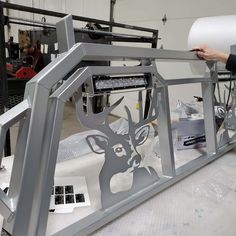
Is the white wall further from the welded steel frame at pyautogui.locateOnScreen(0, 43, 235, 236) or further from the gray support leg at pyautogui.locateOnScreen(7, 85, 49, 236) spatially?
the gray support leg at pyautogui.locateOnScreen(7, 85, 49, 236)

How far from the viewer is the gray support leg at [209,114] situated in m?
1.21

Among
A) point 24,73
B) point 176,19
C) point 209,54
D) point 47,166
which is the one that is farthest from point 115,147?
point 176,19

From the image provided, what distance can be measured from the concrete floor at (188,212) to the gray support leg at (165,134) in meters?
0.09

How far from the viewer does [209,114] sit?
124 cm

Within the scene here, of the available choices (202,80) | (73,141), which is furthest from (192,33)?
(73,141)

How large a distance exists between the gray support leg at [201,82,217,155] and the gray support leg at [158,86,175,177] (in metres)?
0.36

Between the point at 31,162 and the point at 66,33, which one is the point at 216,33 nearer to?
the point at 66,33

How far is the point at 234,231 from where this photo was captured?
793mm

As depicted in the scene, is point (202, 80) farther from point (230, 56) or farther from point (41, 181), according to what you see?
point (41, 181)

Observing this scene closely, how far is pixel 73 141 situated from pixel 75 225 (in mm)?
634

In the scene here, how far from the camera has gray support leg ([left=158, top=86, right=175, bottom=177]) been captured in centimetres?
94

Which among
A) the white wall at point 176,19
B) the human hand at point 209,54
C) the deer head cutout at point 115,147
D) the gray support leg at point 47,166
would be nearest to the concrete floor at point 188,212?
the deer head cutout at point 115,147

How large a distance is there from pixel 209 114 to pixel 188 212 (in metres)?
0.54

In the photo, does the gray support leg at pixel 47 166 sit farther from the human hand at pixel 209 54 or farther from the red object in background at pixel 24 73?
the red object in background at pixel 24 73
